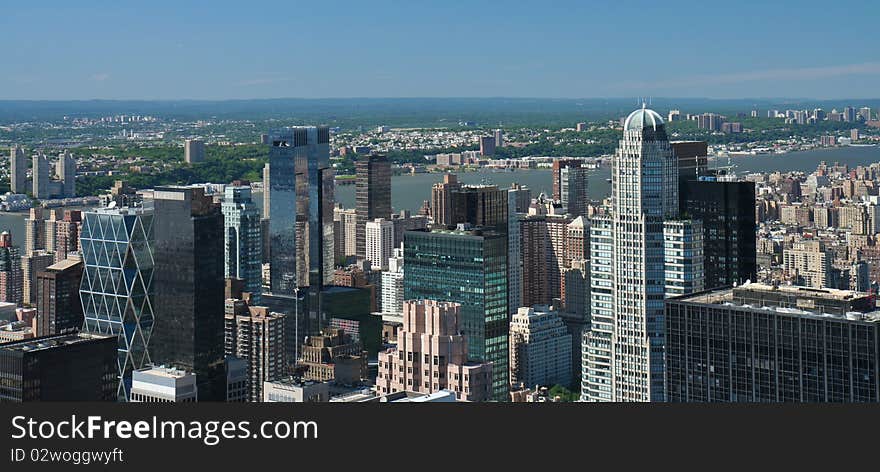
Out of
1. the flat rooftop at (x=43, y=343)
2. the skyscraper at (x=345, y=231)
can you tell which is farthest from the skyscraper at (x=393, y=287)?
the flat rooftop at (x=43, y=343)

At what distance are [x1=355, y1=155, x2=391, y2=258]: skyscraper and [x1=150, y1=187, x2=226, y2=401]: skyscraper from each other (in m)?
7.50

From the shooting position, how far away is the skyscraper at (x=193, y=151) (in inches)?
588

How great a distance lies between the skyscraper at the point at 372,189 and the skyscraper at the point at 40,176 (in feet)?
13.8

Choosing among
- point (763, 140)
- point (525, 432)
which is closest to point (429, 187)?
point (763, 140)

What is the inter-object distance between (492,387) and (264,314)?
3782 mm

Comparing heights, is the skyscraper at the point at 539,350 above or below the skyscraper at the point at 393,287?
below

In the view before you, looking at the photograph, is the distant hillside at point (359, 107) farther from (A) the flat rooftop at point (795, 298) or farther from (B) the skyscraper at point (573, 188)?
(A) the flat rooftop at point (795, 298)

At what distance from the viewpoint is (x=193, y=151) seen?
15094mm

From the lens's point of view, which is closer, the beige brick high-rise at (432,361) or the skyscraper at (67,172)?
the beige brick high-rise at (432,361)

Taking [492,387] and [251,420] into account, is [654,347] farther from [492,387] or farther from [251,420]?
[251,420]

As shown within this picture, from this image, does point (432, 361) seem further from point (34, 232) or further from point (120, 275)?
point (34, 232)

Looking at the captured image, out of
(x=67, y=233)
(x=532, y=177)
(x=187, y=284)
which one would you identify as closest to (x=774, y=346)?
(x=187, y=284)

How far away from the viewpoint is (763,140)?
20578 millimetres

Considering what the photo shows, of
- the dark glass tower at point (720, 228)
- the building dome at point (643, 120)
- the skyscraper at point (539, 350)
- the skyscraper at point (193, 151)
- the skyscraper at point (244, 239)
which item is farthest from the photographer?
the skyscraper at point (193, 151)
